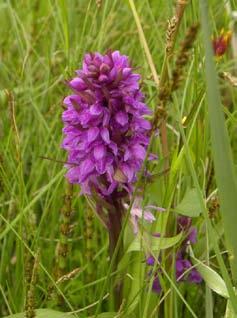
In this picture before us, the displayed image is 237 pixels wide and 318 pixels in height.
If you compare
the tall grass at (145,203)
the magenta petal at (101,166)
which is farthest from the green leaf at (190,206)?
the magenta petal at (101,166)

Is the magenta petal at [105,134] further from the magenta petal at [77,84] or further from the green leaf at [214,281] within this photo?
the green leaf at [214,281]

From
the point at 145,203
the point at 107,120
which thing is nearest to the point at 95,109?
the point at 107,120

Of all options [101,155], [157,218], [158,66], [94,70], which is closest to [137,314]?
[157,218]

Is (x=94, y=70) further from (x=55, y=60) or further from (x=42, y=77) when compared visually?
(x=42, y=77)

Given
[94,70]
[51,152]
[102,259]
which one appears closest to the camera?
[94,70]

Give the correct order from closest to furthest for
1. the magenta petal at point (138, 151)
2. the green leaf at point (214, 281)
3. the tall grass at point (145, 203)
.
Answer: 1. the tall grass at point (145, 203)
2. the green leaf at point (214, 281)
3. the magenta petal at point (138, 151)

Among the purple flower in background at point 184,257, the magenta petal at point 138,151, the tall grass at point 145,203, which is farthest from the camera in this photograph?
the purple flower in background at point 184,257

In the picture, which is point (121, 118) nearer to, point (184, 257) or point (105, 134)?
point (105, 134)
